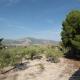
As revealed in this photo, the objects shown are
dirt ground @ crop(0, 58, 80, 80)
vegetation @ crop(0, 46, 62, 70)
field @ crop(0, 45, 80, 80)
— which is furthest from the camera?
vegetation @ crop(0, 46, 62, 70)

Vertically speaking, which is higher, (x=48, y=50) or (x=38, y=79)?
(x=48, y=50)

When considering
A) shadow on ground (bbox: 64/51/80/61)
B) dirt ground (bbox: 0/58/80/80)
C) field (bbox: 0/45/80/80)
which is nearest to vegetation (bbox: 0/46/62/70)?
field (bbox: 0/45/80/80)

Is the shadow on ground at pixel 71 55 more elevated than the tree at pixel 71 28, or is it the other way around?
the tree at pixel 71 28


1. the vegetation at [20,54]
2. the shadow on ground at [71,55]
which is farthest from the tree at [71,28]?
the vegetation at [20,54]

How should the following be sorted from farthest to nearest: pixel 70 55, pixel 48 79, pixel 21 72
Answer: pixel 70 55
pixel 21 72
pixel 48 79

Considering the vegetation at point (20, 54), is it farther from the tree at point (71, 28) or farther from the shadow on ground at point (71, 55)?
the shadow on ground at point (71, 55)

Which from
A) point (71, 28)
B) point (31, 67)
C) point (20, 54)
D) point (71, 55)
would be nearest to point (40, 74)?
point (31, 67)

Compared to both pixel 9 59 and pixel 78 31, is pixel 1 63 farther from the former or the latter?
pixel 78 31

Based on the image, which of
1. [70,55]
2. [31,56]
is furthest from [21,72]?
[70,55]

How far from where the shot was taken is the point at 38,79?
2695 cm

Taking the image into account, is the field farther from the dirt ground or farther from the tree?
the tree

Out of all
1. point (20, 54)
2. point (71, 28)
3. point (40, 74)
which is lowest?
point (40, 74)

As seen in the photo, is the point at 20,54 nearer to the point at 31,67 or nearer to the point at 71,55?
the point at 31,67

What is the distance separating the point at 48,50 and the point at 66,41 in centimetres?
638
